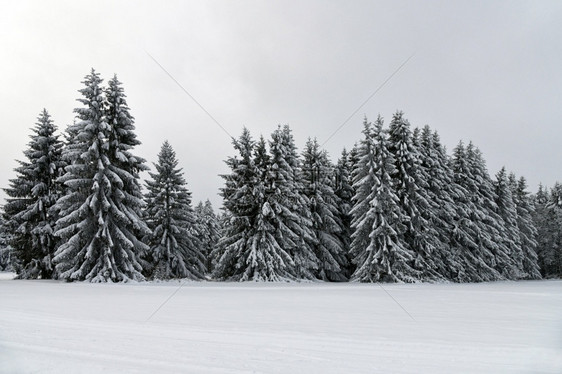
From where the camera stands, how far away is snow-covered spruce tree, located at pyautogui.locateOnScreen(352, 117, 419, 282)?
31531 mm

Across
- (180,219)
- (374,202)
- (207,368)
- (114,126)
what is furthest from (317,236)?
(207,368)

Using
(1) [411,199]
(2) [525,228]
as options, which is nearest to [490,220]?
(1) [411,199]

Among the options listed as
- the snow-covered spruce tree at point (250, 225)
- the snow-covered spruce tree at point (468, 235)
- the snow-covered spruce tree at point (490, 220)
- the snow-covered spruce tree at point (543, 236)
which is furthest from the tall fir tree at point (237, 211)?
the snow-covered spruce tree at point (543, 236)

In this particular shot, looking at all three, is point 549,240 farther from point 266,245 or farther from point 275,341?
point 275,341

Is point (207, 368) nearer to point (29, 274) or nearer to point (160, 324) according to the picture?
point (160, 324)

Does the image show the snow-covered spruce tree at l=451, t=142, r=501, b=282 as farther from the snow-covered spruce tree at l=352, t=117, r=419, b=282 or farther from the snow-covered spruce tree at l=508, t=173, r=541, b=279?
the snow-covered spruce tree at l=508, t=173, r=541, b=279

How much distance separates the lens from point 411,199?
3512cm

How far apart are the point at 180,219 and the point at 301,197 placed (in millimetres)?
11561

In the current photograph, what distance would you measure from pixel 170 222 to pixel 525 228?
152 ft

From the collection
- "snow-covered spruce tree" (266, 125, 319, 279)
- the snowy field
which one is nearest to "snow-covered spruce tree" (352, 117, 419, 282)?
"snow-covered spruce tree" (266, 125, 319, 279)

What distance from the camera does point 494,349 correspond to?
20.9 feet

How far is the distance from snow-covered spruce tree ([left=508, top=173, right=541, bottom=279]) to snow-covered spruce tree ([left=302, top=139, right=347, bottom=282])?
27.9 metres

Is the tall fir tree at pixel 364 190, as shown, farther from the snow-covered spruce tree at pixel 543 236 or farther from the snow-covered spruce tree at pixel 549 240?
the snow-covered spruce tree at pixel 549 240

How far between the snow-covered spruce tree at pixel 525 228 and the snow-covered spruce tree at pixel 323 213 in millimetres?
27891
